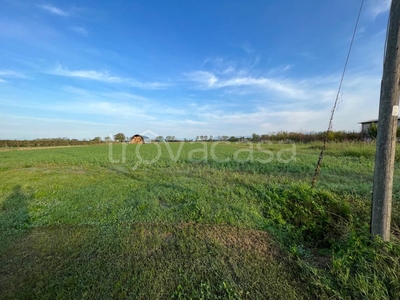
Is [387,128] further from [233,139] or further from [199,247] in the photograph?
[233,139]

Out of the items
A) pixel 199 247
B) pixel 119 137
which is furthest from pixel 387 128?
pixel 119 137

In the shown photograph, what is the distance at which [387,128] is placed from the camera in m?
2.11

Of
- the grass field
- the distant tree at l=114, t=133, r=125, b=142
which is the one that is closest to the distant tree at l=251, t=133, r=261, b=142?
the grass field

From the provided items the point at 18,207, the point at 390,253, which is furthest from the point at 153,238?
the point at 18,207

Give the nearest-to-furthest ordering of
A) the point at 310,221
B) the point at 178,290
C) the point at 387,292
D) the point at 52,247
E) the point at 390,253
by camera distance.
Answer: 1. the point at 387,292
2. the point at 178,290
3. the point at 390,253
4. the point at 52,247
5. the point at 310,221

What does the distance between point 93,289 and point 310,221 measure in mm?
3692

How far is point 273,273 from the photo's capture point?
214 centimetres

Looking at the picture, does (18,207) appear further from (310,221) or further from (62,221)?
(310,221)

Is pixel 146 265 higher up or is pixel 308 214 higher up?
pixel 308 214

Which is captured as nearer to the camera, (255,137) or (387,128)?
(387,128)

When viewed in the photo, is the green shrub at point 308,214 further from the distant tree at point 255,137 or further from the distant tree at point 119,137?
the distant tree at point 119,137

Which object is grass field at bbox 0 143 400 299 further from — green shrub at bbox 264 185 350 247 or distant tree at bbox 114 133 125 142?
distant tree at bbox 114 133 125 142

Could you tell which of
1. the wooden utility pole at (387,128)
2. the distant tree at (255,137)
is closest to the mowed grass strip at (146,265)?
the wooden utility pole at (387,128)

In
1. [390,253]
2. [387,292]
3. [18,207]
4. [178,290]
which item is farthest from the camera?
[18,207]
